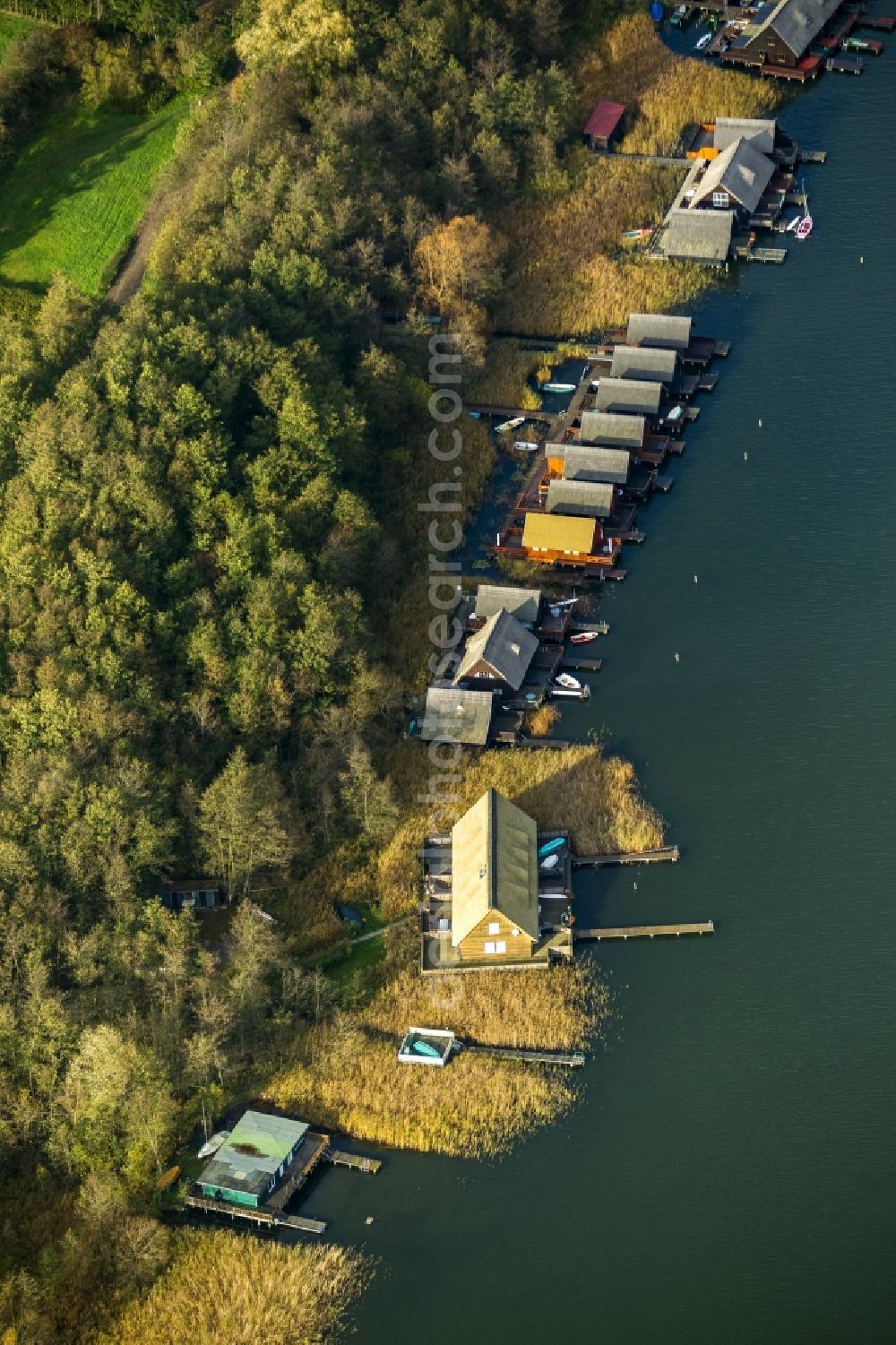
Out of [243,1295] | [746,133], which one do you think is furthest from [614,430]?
[243,1295]

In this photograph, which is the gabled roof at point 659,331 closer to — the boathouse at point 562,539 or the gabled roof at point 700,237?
the gabled roof at point 700,237

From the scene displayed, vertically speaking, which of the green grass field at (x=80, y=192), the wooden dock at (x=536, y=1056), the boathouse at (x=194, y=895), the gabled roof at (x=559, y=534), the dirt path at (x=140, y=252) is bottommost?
the wooden dock at (x=536, y=1056)

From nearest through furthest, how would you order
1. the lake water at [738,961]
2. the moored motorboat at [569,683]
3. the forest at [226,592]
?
the lake water at [738,961] < the forest at [226,592] < the moored motorboat at [569,683]

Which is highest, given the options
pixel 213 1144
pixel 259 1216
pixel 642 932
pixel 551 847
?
pixel 213 1144

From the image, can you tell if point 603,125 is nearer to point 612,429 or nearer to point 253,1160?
point 612,429

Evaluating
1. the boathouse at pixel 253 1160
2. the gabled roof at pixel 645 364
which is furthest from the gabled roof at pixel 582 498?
the boathouse at pixel 253 1160

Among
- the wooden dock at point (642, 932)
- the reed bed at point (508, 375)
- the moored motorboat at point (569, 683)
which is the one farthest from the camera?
the reed bed at point (508, 375)
